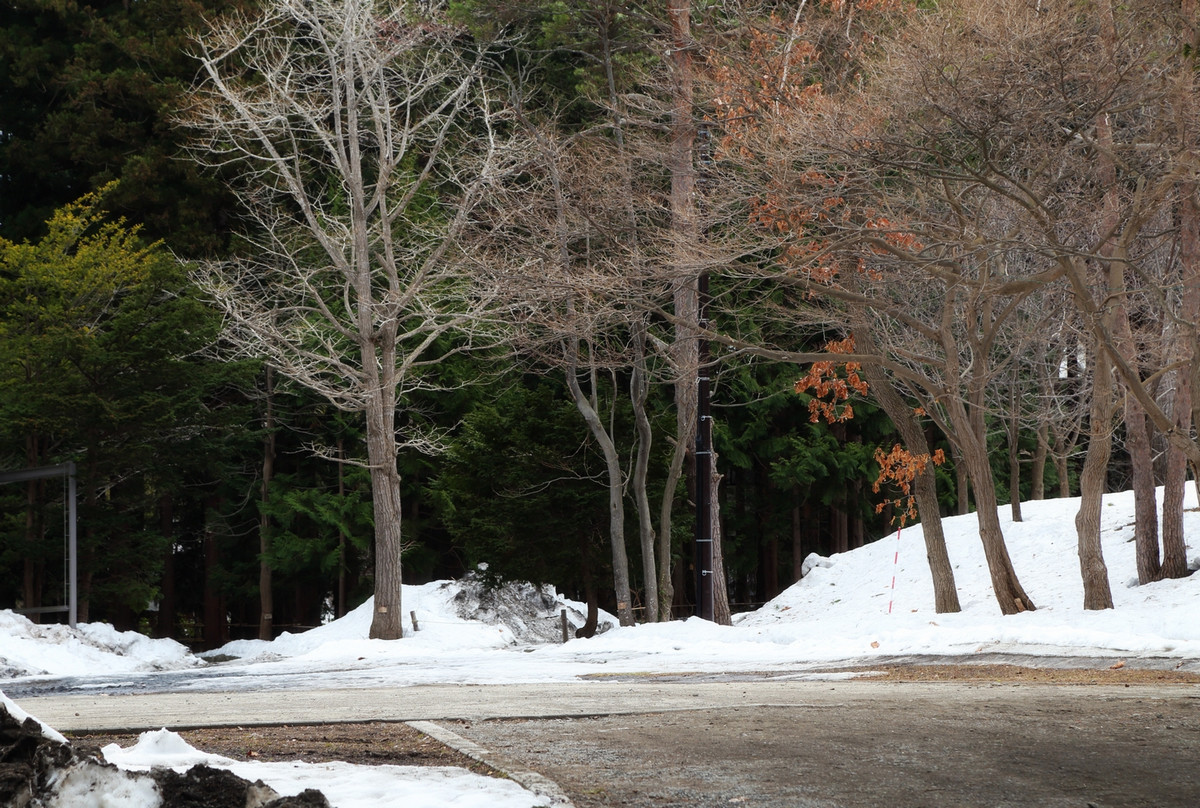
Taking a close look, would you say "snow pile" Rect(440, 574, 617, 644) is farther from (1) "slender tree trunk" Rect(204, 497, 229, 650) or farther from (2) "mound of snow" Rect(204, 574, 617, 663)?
(1) "slender tree trunk" Rect(204, 497, 229, 650)

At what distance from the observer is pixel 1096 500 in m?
15.5

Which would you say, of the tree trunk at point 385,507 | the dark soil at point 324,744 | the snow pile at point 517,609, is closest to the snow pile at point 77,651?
the tree trunk at point 385,507

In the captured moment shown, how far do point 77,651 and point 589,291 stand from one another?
31.4 feet

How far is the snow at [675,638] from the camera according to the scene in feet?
15.7

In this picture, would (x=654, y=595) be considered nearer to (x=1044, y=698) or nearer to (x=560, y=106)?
(x=560, y=106)

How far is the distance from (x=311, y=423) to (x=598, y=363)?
1442 centimetres

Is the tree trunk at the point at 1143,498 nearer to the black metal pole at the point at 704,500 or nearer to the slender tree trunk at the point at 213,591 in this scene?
the black metal pole at the point at 704,500

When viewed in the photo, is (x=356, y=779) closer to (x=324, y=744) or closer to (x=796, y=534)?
(x=324, y=744)

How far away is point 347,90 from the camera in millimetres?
20828

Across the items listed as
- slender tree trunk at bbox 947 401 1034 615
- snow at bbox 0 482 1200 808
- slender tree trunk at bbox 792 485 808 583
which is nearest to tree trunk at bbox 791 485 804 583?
slender tree trunk at bbox 792 485 808 583

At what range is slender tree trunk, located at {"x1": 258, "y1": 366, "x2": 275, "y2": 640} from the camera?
29.4 m

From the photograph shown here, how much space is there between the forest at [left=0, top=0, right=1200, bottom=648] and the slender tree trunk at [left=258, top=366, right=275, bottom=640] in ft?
0.40

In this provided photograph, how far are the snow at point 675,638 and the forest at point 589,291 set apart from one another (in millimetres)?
1174

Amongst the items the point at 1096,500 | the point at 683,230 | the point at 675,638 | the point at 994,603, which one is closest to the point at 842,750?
the point at 683,230
